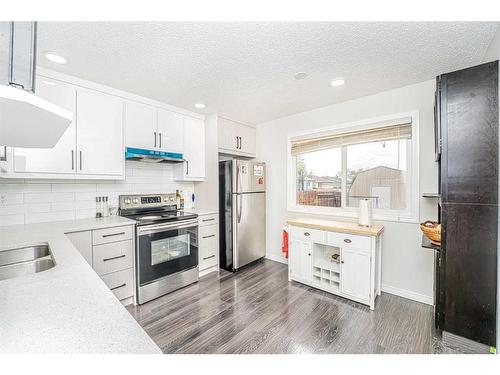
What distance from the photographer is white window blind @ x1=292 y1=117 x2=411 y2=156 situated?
2480 millimetres

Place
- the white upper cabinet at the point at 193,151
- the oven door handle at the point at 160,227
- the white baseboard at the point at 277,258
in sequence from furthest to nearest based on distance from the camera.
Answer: the white baseboard at the point at 277,258 < the white upper cabinet at the point at 193,151 < the oven door handle at the point at 160,227

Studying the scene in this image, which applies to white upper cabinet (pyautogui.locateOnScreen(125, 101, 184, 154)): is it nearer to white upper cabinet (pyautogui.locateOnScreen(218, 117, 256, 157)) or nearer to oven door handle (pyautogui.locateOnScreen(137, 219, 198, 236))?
white upper cabinet (pyautogui.locateOnScreen(218, 117, 256, 157))

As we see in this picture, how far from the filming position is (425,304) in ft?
7.48

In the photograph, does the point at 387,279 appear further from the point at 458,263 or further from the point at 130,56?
the point at 130,56

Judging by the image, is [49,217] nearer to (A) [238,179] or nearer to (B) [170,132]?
(B) [170,132]


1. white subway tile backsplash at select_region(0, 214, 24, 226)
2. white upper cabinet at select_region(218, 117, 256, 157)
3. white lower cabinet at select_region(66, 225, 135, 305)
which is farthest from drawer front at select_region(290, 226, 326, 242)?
white subway tile backsplash at select_region(0, 214, 24, 226)

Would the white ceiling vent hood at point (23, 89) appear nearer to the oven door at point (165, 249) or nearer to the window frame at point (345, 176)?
the oven door at point (165, 249)

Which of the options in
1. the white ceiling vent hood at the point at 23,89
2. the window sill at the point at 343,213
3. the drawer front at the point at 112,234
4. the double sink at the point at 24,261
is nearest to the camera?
the white ceiling vent hood at the point at 23,89

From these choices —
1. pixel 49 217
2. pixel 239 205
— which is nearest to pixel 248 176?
pixel 239 205

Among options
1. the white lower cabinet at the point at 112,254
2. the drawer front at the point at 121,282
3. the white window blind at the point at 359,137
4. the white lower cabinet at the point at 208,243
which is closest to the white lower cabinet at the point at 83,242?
the white lower cabinet at the point at 112,254

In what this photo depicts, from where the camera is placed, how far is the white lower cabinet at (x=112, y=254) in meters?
1.97

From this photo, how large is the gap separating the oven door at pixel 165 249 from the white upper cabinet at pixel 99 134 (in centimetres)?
81

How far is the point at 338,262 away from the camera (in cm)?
255

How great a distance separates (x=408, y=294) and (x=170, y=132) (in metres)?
3.41
